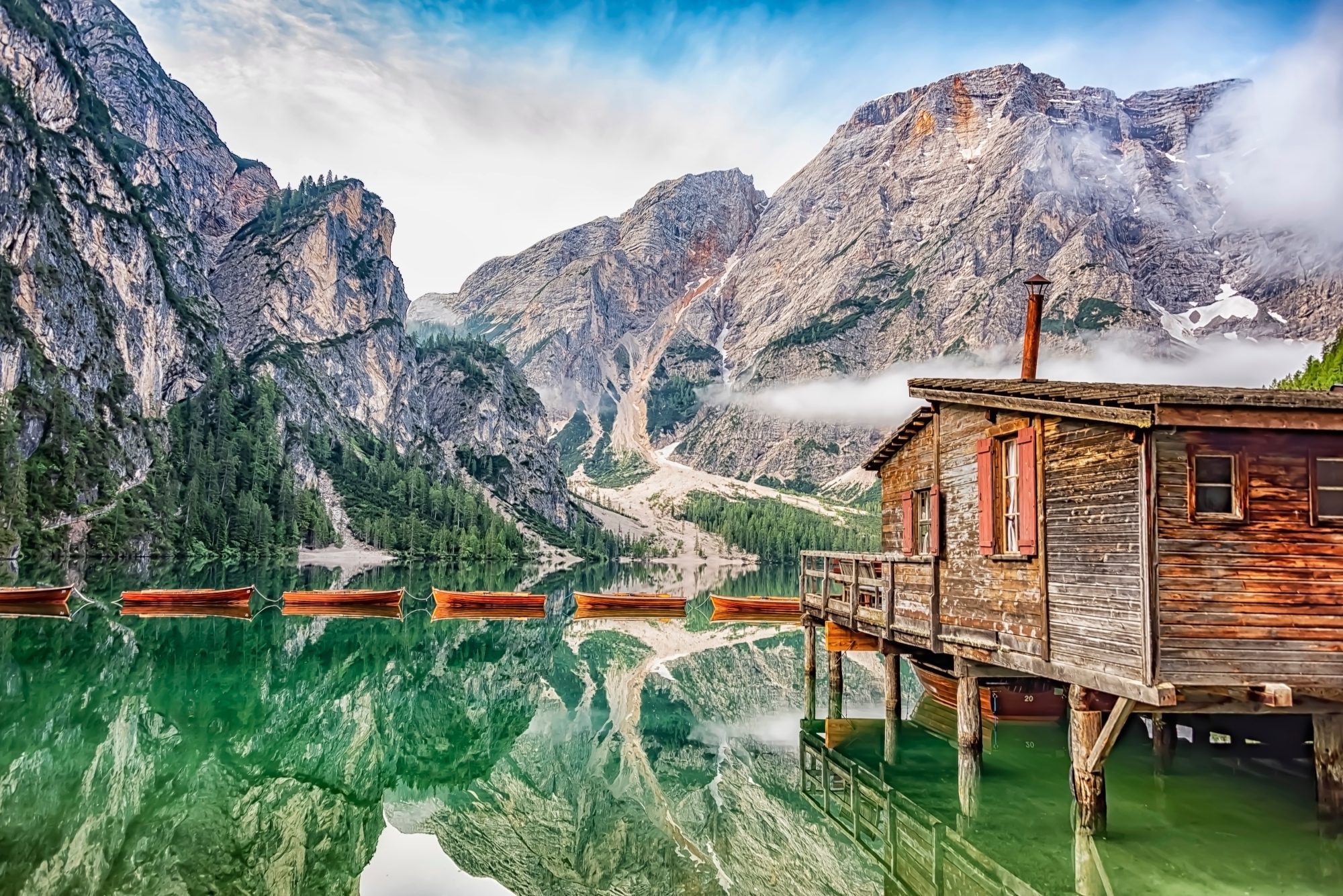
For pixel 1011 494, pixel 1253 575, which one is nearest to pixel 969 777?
pixel 1011 494

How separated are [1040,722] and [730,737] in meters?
9.00

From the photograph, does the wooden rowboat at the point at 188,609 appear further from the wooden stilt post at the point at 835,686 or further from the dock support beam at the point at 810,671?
the wooden stilt post at the point at 835,686

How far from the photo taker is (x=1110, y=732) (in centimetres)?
1495

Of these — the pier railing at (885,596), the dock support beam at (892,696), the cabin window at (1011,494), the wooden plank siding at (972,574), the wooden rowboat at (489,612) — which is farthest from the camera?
the wooden rowboat at (489,612)

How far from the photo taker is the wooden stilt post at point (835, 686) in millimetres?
30125

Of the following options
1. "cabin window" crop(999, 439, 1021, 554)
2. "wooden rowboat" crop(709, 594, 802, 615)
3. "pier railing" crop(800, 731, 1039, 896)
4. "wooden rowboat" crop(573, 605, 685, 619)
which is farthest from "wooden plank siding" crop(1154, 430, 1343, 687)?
"wooden rowboat" crop(573, 605, 685, 619)

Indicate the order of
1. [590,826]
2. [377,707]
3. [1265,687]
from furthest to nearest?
[377,707] < [590,826] < [1265,687]

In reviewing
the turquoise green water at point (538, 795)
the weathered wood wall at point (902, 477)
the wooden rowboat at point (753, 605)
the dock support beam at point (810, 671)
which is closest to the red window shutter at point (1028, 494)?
the weathered wood wall at point (902, 477)

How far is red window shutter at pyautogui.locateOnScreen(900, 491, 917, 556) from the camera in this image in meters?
24.0

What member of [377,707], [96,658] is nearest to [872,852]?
[377,707]

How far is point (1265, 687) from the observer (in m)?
13.6

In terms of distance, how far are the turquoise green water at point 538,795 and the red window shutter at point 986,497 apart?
5378mm

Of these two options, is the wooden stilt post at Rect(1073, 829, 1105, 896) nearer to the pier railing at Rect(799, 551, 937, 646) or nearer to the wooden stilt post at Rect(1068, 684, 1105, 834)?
the wooden stilt post at Rect(1068, 684, 1105, 834)

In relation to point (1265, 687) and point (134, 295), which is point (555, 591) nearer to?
point (1265, 687)
